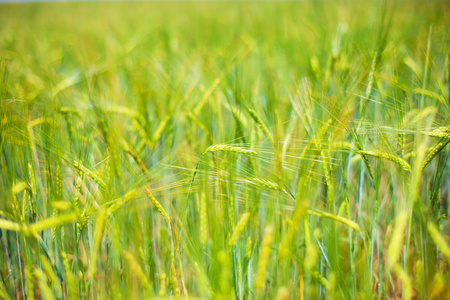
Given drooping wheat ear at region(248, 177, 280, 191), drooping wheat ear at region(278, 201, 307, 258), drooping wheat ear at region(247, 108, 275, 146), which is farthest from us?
drooping wheat ear at region(247, 108, 275, 146)

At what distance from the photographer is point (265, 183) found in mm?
479

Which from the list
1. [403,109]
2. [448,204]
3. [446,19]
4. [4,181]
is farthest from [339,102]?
[4,181]

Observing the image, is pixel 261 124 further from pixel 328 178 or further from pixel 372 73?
pixel 372 73

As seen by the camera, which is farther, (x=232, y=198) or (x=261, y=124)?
(x=261, y=124)

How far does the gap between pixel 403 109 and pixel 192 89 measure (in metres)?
0.52

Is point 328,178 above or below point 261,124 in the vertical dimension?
below

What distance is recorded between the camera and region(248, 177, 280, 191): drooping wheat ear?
47cm

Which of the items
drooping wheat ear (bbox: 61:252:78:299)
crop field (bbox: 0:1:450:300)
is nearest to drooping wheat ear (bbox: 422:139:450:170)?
crop field (bbox: 0:1:450:300)

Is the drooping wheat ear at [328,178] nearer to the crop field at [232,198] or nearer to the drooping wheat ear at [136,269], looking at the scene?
the crop field at [232,198]

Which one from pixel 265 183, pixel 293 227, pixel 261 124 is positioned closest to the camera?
pixel 293 227

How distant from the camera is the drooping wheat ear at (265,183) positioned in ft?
1.56

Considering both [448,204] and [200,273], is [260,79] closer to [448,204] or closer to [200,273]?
[448,204]

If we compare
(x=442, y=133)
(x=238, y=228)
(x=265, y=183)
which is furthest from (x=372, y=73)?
(x=238, y=228)

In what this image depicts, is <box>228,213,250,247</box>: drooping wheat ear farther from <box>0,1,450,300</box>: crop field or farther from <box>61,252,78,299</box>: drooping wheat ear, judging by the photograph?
<box>61,252,78,299</box>: drooping wheat ear
